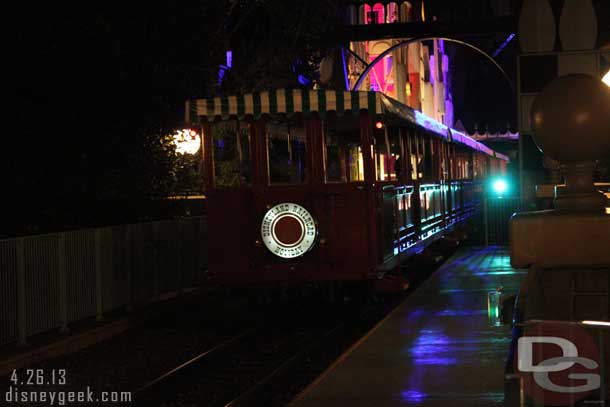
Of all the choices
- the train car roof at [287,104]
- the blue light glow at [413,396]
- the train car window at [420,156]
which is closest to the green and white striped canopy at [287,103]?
the train car roof at [287,104]

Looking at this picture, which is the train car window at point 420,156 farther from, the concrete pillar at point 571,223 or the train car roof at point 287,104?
the concrete pillar at point 571,223

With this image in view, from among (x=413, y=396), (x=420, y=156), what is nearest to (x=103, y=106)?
(x=420, y=156)

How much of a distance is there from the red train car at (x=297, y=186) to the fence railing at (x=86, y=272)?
1.48m

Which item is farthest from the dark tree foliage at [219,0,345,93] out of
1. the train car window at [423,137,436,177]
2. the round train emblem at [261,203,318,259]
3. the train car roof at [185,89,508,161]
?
the round train emblem at [261,203,318,259]

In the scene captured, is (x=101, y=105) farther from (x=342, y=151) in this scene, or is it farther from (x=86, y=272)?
(x=342, y=151)

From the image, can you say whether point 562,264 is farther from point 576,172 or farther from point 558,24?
point 558,24

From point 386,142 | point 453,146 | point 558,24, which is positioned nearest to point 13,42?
point 386,142

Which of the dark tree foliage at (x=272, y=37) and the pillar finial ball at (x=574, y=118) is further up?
the dark tree foliage at (x=272, y=37)

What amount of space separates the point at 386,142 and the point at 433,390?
243 inches

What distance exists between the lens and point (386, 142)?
1309cm

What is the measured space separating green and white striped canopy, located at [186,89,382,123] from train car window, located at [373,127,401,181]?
2.06ft

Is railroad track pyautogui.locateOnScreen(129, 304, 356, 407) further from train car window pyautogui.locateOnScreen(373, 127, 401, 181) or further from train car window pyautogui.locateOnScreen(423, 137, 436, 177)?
train car window pyautogui.locateOnScreen(423, 137, 436, 177)

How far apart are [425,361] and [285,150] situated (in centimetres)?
456

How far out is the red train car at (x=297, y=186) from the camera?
12.0m
